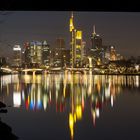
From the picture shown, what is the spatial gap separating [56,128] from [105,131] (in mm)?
1371

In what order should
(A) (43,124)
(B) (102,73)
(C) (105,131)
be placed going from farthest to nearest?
(B) (102,73) < (A) (43,124) < (C) (105,131)

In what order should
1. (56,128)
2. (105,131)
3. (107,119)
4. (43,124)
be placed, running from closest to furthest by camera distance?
1. (105,131)
2. (56,128)
3. (43,124)
4. (107,119)

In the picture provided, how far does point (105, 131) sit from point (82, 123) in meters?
1.67

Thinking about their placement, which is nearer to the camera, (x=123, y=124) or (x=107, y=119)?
(x=123, y=124)

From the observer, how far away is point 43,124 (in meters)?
10.9

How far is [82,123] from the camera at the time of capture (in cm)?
1106

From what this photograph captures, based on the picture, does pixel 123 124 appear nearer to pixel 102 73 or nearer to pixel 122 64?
pixel 122 64
